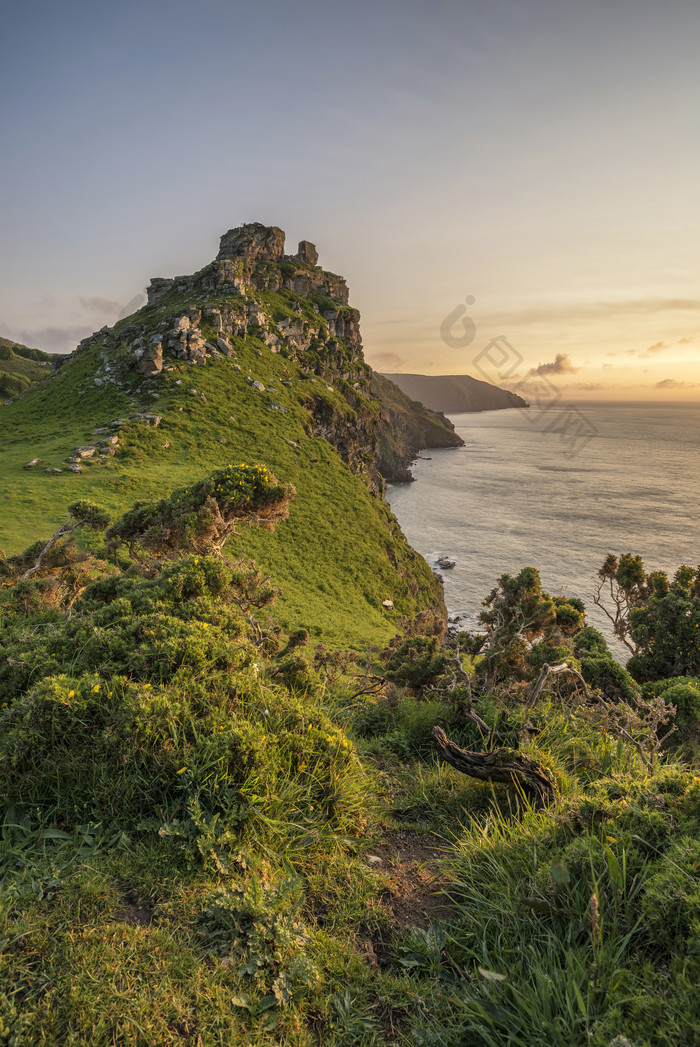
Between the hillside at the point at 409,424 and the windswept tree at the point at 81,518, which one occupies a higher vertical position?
the hillside at the point at 409,424

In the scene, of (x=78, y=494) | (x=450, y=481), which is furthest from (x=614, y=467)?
(x=78, y=494)

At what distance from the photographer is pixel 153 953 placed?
2.71 m

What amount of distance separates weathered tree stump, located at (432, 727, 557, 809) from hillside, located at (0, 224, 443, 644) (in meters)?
18.6

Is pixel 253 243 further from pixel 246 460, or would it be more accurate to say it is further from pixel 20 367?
pixel 246 460

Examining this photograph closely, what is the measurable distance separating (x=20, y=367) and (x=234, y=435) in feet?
223

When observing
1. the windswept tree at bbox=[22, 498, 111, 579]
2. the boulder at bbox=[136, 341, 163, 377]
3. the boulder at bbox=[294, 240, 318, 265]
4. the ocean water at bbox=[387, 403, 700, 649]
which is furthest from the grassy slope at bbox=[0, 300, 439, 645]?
the boulder at bbox=[294, 240, 318, 265]

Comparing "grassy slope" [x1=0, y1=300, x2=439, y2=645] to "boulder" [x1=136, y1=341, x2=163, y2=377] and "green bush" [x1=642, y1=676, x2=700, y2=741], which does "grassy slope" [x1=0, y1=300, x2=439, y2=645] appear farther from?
"green bush" [x1=642, y1=676, x2=700, y2=741]

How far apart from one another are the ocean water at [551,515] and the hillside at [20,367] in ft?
196

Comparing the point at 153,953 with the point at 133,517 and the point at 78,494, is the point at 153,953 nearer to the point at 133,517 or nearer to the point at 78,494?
the point at 133,517

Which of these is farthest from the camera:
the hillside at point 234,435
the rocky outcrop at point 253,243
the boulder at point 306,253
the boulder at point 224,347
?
the boulder at point 306,253

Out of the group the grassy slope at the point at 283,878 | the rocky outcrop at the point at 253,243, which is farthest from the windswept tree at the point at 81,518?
the rocky outcrop at the point at 253,243

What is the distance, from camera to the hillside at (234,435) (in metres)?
26.4

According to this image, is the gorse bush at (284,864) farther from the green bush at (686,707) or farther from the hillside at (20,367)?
the hillside at (20,367)

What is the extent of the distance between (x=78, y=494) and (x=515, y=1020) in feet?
87.6
